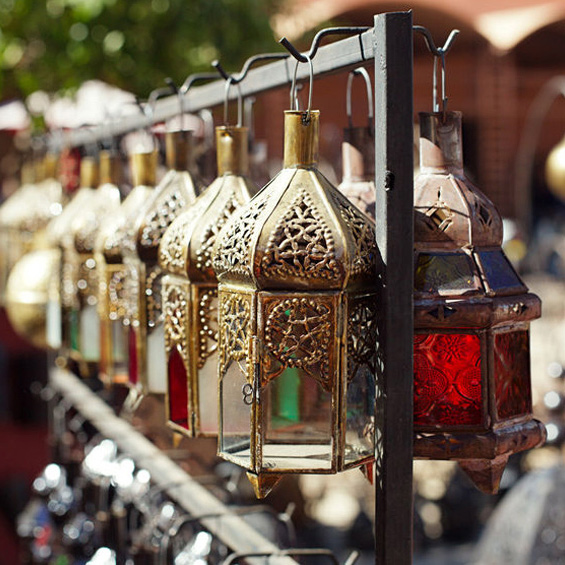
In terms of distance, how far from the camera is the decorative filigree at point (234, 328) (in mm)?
1112

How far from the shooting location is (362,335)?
1.12 meters

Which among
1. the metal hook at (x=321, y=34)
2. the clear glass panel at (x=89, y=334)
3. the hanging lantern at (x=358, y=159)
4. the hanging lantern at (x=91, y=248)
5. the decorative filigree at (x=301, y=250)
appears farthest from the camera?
the clear glass panel at (x=89, y=334)

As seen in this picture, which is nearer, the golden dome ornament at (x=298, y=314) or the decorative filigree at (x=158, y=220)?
the golden dome ornament at (x=298, y=314)

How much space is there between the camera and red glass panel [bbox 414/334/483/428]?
3.63ft

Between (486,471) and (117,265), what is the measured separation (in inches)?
34.1

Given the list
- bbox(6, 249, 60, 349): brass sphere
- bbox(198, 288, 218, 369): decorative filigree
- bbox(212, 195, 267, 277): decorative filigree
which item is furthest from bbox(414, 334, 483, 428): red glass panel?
bbox(6, 249, 60, 349): brass sphere

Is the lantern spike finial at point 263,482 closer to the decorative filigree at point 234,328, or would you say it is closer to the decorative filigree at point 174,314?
the decorative filigree at point 234,328

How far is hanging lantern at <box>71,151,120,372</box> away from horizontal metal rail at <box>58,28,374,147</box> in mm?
136

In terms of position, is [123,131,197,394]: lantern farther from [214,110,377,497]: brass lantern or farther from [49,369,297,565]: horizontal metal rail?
[214,110,377,497]: brass lantern

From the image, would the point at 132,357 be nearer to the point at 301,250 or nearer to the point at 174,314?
the point at 174,314

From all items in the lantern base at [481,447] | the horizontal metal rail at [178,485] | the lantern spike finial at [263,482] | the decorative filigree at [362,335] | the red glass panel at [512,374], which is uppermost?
the decorative filigree at [362,335]

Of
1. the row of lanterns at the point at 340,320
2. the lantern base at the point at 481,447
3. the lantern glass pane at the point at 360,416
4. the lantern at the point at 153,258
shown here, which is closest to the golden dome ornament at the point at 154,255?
the lantern at the point at 153,258

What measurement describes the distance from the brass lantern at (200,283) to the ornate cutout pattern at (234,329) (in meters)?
0.16

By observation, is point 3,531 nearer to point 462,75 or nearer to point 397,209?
point 397,209
